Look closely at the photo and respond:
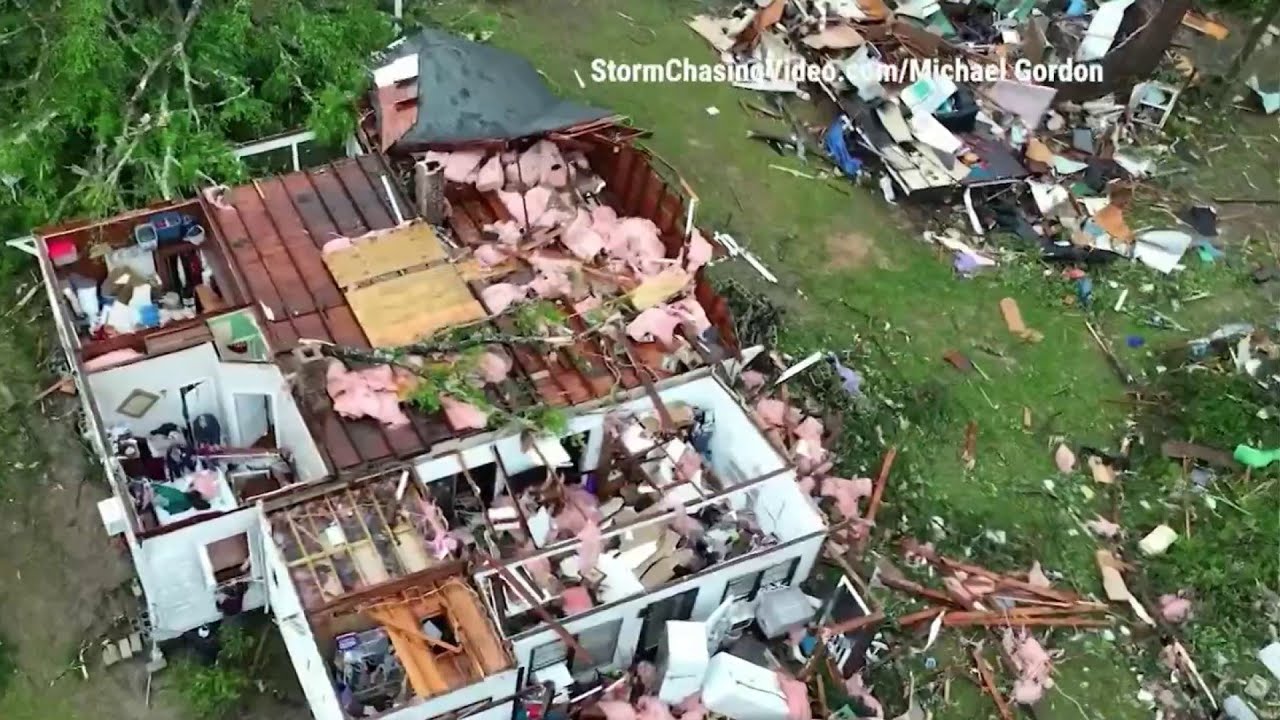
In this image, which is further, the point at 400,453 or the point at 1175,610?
the point at 1175,610

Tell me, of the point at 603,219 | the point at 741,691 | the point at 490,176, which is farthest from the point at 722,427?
the point at 490,176

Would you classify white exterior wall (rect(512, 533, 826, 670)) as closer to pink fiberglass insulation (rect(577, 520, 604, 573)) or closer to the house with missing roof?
the house with missing roof

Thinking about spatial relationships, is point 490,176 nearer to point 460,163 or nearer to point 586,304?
point 460,163

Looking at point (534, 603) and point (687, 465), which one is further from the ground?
point (687, 465)

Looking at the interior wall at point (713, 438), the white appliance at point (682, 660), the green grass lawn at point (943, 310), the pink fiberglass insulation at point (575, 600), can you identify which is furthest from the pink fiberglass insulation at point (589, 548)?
the green grass lawn at point (943, 310)

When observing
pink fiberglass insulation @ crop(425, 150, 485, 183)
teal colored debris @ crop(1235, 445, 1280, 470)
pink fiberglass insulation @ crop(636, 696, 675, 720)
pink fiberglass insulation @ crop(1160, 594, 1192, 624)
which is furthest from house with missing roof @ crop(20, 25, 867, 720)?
teal colored debris @ crop(1235, 445, 1280, 470)

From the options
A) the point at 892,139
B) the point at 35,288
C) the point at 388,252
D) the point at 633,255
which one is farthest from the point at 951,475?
the point at 35,288
